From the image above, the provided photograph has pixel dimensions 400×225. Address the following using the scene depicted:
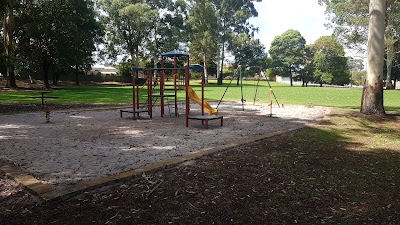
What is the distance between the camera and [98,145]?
22.8 feet

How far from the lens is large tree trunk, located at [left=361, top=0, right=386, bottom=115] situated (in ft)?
36.5

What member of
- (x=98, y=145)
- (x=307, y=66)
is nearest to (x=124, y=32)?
(x=307, y=66)

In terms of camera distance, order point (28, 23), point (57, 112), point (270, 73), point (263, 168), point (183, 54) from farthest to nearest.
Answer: point (270, 73)
point (28, 23)
point (57, 112)
point (183, 54)
point (263, 168)

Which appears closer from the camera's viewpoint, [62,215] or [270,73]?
[62,215]

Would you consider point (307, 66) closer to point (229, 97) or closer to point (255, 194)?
point (229, 97)

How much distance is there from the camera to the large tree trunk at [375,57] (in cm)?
1112

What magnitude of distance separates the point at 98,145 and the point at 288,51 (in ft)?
221

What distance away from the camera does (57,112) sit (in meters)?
13.1

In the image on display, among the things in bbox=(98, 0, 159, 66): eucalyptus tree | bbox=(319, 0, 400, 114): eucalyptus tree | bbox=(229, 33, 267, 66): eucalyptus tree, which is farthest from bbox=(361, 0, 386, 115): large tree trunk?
bbox=(229, 33, 267, 66): eucalyptus tree

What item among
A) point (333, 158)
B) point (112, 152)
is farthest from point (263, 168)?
point (112, 152)

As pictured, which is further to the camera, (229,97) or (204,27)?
(204,27)

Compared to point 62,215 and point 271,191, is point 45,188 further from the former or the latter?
point 271,191

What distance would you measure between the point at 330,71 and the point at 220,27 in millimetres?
23694

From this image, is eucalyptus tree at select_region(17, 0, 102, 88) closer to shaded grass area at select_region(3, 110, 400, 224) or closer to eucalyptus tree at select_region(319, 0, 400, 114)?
eucalyptus tree at select_region(319, 0, 400, 114)
